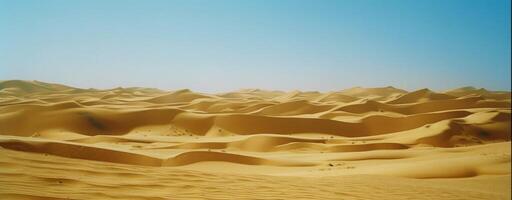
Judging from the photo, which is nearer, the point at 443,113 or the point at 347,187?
the point at 347,187

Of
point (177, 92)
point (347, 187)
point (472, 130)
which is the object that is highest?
point (177, 92)

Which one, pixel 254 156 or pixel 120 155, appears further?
pixel 254 156

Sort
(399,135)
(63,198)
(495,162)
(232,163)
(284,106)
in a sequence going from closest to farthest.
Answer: (63,198) → (495,162) → (232,163) → (399,135) → (284,106)

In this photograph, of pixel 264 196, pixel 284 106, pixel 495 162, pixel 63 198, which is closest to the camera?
pixel 63 198

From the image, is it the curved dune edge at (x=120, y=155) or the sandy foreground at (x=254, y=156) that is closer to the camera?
the sandy foreground at (x=254, y=156)

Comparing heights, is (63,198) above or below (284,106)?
below

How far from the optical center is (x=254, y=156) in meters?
13.5

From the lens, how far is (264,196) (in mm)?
5551

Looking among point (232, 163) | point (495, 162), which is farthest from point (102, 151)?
point (495, 162)

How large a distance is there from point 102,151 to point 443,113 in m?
23.0

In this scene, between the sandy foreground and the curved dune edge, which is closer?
the sandy foreground

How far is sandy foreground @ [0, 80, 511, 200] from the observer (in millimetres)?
5504

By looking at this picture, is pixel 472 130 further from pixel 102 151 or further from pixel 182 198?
pixel 182 198

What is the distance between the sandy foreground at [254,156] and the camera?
5504 mm
